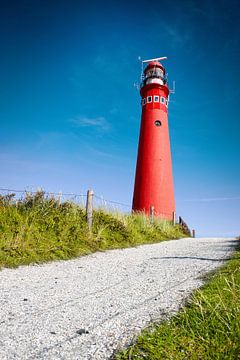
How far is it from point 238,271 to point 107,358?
2945mm

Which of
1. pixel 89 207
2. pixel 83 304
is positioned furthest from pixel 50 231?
pixel 83 304

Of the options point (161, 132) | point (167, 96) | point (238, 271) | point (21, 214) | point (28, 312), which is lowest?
point (28, 312)

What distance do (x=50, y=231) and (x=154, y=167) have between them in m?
13.2

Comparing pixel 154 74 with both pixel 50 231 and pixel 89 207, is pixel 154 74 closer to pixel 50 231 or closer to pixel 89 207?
pixel 89 207

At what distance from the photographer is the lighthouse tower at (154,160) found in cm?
1942

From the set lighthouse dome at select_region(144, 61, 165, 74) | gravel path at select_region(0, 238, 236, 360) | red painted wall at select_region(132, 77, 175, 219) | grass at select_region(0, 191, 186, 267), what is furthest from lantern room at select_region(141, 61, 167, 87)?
gravel path at select_region(0, 238, 236, 360)

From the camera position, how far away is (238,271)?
167 inches

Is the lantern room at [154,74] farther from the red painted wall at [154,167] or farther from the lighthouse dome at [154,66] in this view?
the red painted wall at [154,167]

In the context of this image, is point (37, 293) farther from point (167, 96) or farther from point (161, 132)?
point (167, 96)

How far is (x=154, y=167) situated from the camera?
64.4 feet

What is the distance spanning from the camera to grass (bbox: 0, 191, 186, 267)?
5.99 m

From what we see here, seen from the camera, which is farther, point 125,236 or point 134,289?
point 125,236

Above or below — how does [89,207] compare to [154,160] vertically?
below

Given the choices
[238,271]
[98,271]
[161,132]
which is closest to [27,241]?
Result: [98,271]
